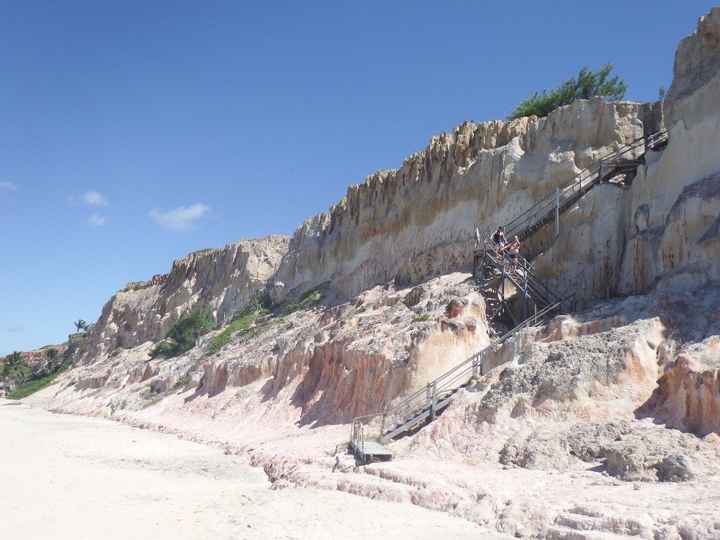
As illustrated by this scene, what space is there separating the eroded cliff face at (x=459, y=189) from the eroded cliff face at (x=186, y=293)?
47.7 feet

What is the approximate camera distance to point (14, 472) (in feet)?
55.5

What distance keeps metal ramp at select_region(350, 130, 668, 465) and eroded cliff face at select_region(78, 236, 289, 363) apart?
104ft

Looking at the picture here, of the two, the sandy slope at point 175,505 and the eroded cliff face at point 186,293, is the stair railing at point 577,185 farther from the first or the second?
the eroded cliff face at point 186,293

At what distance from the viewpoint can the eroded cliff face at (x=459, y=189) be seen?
22.6 metres

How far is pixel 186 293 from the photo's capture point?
60312mm

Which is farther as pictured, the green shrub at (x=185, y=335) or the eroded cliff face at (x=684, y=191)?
the green shrub at (x=185, y=335)

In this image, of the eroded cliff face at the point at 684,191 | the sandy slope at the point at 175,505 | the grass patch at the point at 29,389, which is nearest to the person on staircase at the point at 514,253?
the eroded cliff face at the point at 684,191

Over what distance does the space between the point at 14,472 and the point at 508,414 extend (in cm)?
1291

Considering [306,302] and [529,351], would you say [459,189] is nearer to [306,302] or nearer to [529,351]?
[306,302]

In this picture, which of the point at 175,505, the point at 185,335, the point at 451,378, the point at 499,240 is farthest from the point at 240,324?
the point at 175,505

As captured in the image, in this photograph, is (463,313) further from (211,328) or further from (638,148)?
(211,328)

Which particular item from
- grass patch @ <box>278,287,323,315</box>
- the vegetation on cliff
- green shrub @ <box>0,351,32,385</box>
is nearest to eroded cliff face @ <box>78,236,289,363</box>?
the vegetation on cliff

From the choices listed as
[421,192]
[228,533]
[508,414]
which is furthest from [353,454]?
[421,192]

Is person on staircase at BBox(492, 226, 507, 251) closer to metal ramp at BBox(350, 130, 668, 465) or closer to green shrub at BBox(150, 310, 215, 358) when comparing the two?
metal ramp at BBox(350, 130, 668, 465)
